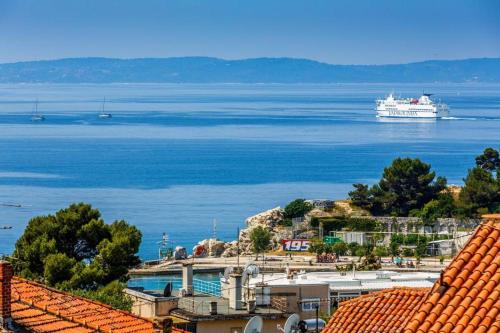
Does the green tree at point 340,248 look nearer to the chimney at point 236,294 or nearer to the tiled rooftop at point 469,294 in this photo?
the chimney at point 236,294

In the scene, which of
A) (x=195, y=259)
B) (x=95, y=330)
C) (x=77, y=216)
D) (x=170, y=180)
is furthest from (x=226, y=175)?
(x=95, y=330)

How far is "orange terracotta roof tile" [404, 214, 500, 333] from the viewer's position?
6.21 meters

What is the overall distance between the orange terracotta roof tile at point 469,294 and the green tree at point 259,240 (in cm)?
5076

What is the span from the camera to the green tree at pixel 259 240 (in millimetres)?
57812

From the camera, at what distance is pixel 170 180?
11312 centimetres

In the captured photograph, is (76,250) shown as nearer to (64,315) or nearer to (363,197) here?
(64,315)

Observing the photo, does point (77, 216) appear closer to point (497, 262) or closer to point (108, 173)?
point (497, 262)

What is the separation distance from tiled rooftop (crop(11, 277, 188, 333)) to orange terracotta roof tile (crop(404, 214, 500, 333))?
254 inches

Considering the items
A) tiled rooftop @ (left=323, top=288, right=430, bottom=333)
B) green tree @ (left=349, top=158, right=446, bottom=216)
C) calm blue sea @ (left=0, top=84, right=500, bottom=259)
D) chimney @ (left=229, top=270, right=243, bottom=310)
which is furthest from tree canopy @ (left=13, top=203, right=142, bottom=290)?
green tree @ (left=349, top=158, right=446, bottom=216)

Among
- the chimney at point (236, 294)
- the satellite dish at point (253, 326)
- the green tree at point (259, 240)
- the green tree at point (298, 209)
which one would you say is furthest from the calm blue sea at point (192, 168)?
the satellite dish at point (253, 326)

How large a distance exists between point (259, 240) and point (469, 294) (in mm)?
51741

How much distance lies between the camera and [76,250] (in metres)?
32.3

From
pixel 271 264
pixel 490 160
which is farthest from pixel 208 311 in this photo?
pixel 490 160

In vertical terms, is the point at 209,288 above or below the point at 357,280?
below
